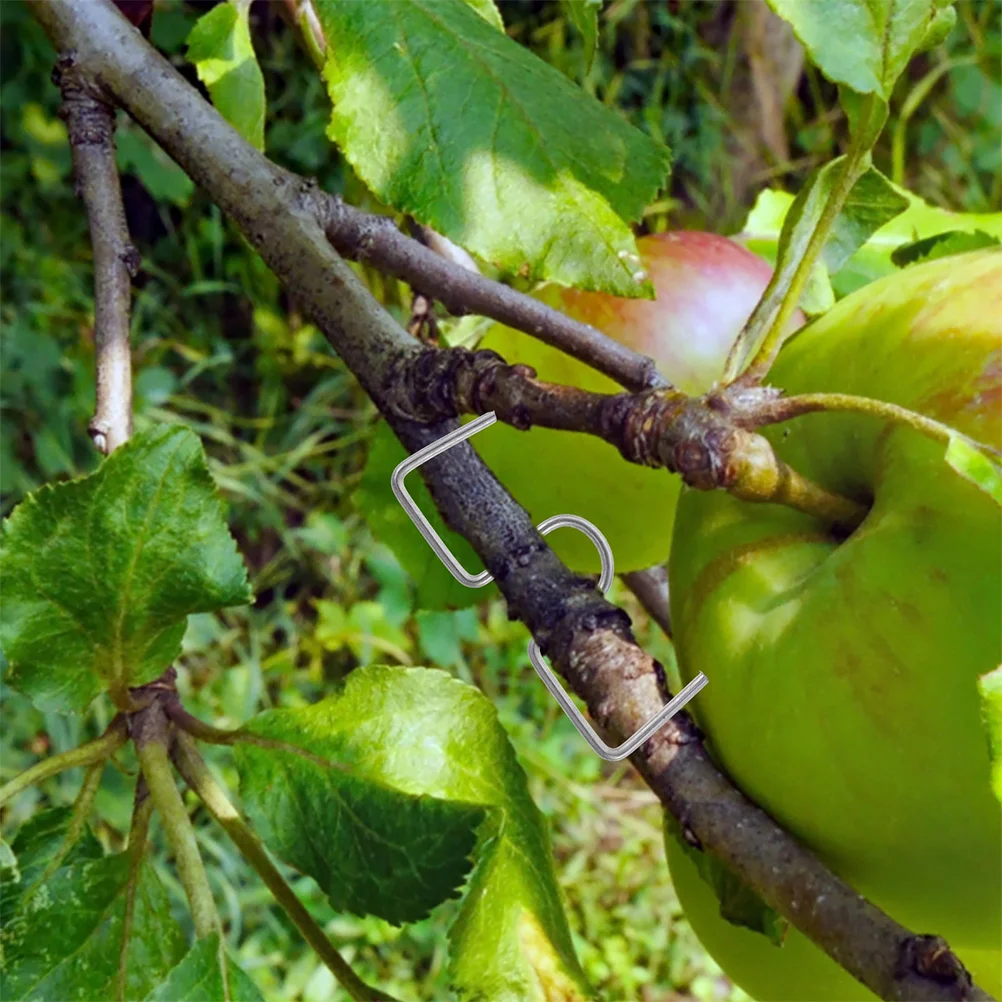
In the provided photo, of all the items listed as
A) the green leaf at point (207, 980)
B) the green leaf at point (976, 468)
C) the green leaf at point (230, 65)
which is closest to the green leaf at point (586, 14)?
the green leaf at point (230, 65)

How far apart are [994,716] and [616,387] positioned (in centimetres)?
28

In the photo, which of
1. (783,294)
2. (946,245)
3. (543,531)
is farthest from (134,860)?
(946,245)

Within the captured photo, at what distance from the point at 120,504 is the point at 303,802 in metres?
0.11

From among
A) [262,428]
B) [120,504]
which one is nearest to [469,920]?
[120,504]

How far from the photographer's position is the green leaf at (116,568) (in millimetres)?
361

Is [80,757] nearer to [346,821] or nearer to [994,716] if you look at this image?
[346,821]

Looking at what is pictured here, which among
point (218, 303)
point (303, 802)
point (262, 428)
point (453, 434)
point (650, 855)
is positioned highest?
point (453, 434)

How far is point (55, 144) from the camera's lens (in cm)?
156

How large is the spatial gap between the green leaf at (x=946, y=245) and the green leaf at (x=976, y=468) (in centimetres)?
22

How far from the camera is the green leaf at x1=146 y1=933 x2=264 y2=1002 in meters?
0.33

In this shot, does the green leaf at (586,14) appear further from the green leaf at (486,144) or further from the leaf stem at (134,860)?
the leaf stem at (134,860)

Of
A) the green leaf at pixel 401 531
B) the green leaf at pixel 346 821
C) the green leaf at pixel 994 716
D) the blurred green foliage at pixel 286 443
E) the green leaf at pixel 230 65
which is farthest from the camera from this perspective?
the blurred green foliage at pixel 286 443

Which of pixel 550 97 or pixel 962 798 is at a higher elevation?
pixel 550 97

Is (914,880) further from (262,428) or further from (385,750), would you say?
(262,428)
